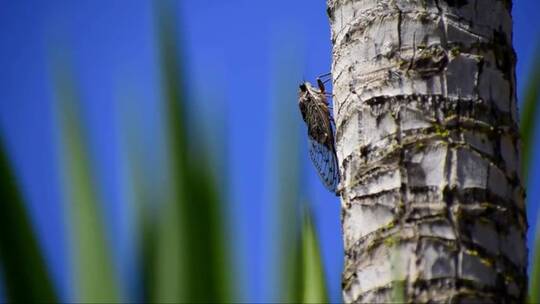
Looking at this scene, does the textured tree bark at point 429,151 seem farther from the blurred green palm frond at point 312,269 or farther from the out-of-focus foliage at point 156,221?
the out-of-focus foliage at point 156,221

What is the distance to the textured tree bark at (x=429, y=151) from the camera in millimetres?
1200

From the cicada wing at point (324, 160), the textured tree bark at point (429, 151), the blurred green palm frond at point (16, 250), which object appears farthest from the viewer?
the cicada wing at point (324, 160)

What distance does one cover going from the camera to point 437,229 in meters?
1.23

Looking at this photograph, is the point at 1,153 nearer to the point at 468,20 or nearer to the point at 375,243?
the point at 375,243

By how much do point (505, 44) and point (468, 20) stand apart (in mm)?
89

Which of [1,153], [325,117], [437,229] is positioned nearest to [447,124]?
[437,229]

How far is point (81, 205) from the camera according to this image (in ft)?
2.74

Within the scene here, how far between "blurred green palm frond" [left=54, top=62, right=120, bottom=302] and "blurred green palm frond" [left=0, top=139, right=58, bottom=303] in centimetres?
5

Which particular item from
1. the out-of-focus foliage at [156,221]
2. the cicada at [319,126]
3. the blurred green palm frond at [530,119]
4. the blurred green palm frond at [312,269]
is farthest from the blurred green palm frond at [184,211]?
the cicada at [319,126]

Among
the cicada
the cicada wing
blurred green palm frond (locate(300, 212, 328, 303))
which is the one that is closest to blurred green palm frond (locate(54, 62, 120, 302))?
blurred green palm frond (locate(300, 212, 328, 303))

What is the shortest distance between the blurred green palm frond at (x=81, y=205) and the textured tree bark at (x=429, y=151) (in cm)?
48

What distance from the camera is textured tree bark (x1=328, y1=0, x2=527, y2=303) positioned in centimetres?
120

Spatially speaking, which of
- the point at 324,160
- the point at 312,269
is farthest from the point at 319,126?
the point at 312,269

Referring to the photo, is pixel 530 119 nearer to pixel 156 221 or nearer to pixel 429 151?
pixel 429 151
